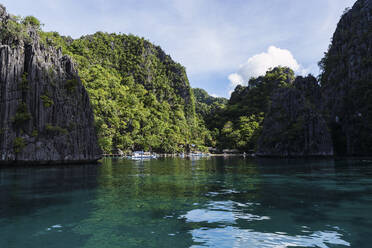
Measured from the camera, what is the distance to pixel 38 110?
195ft

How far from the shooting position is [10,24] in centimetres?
6731

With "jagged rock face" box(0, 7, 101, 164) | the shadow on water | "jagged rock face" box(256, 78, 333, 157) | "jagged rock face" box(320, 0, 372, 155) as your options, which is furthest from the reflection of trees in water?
"jagged rock face" box(320, 0, 372, 155)

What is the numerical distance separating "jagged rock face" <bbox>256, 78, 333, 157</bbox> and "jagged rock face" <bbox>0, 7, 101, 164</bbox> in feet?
243

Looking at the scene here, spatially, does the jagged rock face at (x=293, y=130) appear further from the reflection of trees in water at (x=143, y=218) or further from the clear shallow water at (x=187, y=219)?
the reflection of trees in water at (x=143, y=218)

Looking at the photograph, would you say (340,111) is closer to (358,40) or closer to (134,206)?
(358,40)

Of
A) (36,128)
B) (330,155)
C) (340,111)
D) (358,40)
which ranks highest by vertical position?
(358,40)

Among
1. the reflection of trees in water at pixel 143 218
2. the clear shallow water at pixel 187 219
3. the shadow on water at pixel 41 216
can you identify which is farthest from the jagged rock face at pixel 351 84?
the shadow on water at pixel 41 216

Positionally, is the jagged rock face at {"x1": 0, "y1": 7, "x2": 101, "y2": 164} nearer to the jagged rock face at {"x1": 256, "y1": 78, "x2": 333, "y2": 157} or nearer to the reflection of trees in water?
the reflection of trees in water

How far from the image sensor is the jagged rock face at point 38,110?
5569 cm

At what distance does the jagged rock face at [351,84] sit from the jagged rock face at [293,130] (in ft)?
36.5

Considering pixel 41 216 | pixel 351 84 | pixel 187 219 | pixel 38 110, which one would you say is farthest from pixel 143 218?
pixel 351 84

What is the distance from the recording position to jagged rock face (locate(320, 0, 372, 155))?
10419 cm

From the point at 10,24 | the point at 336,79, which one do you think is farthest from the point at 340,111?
the point at 10,24

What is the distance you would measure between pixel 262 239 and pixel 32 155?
5700cm
